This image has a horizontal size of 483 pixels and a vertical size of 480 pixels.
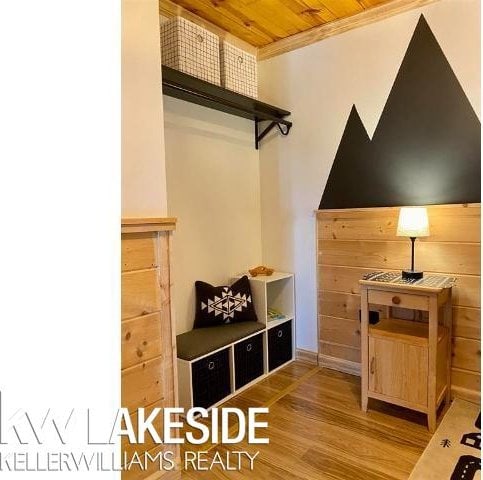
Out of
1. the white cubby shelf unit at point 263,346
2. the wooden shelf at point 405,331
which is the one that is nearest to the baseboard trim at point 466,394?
the wooden shelf at point 405,331

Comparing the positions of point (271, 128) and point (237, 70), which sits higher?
point (237, 70)

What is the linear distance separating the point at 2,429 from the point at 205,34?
7.95 feet

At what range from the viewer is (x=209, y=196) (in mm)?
2715

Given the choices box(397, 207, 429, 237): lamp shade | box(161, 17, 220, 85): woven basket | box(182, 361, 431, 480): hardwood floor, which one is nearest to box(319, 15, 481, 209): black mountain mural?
box(397, 207, 429, 237): lamp shade

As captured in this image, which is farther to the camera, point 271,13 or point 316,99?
point 316,99

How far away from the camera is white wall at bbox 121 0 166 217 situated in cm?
A: 150

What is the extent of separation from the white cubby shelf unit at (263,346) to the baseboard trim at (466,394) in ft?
3.68

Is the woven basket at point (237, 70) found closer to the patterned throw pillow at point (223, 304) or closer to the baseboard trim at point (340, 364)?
the patterned throw pillow at point (223, 304)

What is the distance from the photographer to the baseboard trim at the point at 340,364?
270 centimetres

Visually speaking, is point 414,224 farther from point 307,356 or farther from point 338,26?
point 338,26

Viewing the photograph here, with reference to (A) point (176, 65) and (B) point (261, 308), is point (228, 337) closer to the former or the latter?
(B) point (261, 308)

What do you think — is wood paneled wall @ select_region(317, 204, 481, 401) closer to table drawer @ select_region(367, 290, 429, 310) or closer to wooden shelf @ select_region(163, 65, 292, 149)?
table drawer @ select_region(367, 290, 429, 310)

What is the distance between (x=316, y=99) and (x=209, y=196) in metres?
1.07

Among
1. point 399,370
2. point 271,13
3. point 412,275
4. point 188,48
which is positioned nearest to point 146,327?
point 399,370
